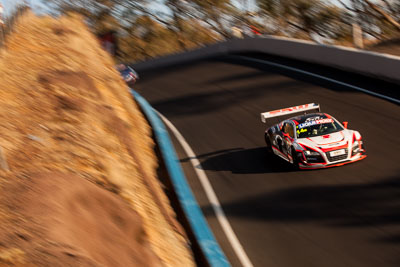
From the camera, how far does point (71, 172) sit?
365 inches

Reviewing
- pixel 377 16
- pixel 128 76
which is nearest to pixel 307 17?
pixel 377 16

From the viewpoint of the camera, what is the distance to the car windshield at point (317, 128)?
14.6 metres

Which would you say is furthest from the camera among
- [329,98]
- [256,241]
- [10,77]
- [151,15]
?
[151,15]

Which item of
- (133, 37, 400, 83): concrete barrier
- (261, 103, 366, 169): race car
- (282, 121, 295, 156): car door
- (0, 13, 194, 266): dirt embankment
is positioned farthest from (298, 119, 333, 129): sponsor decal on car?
(133, 37, 400, 83): concrete barrier

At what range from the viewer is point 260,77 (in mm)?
25562

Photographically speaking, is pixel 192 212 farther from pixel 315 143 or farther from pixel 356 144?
pixel 356 144

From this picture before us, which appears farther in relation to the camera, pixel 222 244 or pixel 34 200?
pixel 222 244

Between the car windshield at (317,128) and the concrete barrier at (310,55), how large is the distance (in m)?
6.26

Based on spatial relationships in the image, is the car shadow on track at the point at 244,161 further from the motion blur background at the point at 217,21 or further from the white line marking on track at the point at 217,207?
the motion blur background at the point at 217,21

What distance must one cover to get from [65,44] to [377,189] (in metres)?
9.89

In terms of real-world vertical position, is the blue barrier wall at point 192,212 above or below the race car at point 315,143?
below

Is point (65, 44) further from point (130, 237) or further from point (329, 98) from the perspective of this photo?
point (130, 237)

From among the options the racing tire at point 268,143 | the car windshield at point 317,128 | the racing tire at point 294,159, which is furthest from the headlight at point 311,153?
the racing tire at point 268,143

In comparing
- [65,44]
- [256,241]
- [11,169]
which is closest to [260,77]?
[65,44]
